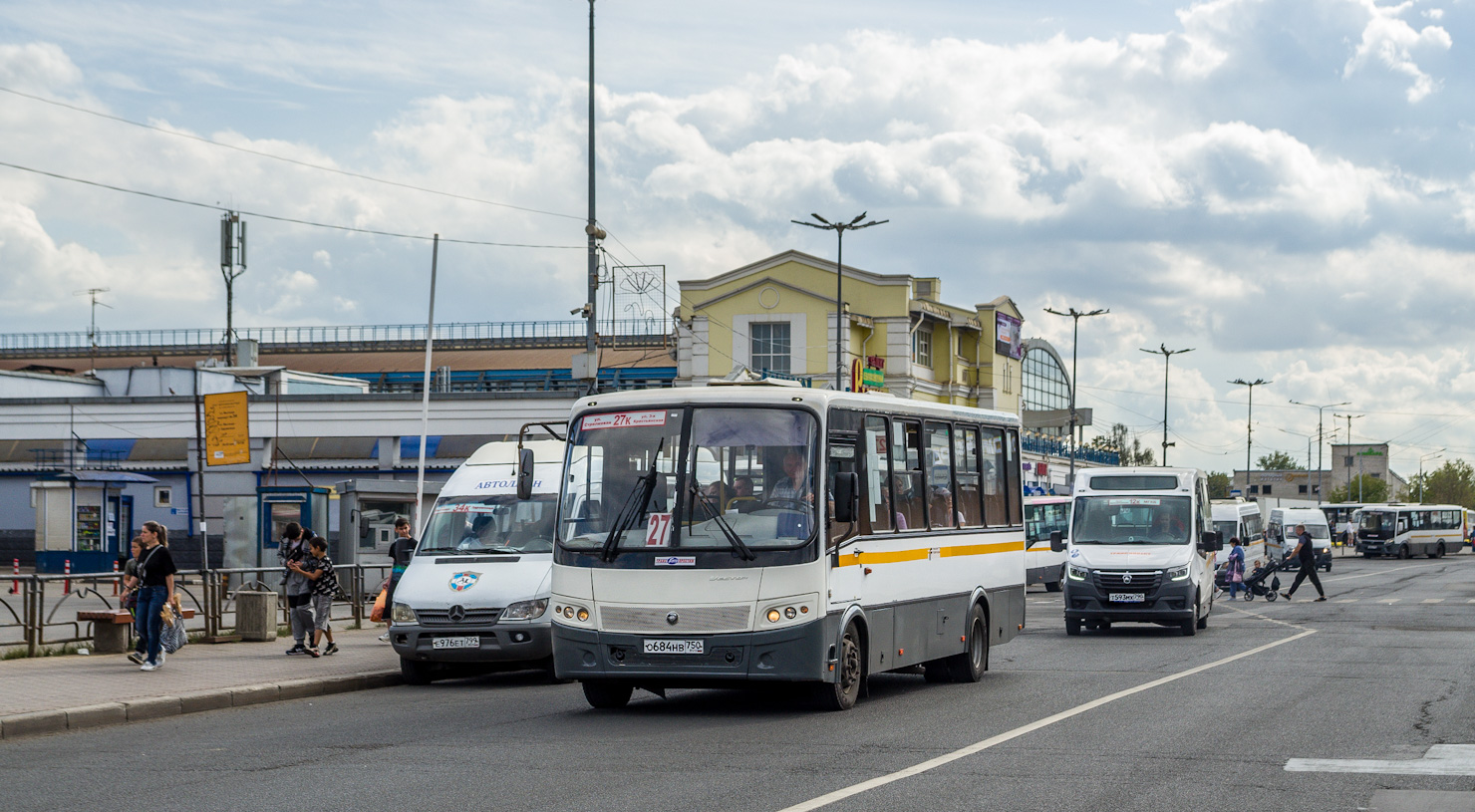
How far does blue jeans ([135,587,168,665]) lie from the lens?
16641 mm

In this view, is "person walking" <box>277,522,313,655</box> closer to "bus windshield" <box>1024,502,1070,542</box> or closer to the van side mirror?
the van side mirror

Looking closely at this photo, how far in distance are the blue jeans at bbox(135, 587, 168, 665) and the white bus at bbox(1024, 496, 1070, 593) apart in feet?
90.8

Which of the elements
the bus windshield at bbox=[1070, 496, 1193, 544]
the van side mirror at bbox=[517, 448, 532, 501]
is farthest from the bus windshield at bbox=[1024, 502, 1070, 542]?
the van side mirror at bbox=[517, 448, 532, 501]

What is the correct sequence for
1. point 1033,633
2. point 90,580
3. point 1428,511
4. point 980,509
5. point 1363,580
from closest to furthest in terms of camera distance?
point 980,509
point 90,580
point 1033,633
point 1363,580
point 1428,511

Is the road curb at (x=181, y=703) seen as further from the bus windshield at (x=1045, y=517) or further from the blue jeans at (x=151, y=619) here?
the bus windshield at (x=1045, y=517)

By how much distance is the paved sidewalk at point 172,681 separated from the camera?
1354 centimetres

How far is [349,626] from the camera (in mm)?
24109

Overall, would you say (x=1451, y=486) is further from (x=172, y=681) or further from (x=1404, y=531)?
(x=172, y=681)

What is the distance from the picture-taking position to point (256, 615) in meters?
21.0

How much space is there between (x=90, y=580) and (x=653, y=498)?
935cm

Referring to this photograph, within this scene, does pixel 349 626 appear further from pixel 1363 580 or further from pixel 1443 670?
pixel 1363 580

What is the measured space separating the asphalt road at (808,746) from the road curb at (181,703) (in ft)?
0.93

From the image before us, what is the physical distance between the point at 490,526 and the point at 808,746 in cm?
785

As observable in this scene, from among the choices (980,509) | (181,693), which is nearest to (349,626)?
(181,693)
